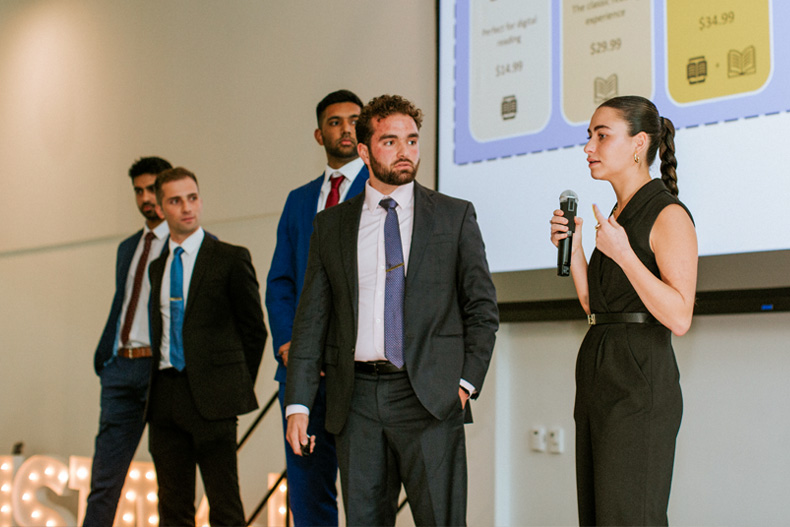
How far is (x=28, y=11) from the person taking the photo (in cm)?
596

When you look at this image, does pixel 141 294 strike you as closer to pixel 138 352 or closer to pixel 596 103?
pixel 138 352

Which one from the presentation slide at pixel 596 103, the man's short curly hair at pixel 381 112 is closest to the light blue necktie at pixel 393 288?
the man's short curly hair at pixel 381 112

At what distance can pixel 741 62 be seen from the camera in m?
2.61

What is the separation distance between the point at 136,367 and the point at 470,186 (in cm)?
158

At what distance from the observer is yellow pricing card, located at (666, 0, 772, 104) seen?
8.48 ft

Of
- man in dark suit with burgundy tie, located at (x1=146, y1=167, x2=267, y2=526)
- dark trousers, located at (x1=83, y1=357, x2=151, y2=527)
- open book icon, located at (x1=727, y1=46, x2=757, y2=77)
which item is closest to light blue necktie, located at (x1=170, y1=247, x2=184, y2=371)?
man in dark suit with burgundy tie, located at (x1=146, y1=167, x2=267, y2=526)

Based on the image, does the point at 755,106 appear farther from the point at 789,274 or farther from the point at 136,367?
the point at 136,367

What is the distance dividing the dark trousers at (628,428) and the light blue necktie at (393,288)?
1.59ft

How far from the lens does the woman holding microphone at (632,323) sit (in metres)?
1.70

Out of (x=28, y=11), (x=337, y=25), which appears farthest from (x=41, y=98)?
(x=337, y=25)

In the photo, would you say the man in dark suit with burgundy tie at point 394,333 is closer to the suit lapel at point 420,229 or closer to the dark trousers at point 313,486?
the suit lapel at point 420,229

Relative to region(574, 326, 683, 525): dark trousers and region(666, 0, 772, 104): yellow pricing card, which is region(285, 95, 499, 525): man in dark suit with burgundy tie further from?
region(666, 0, 772, 104): yellow pricing card

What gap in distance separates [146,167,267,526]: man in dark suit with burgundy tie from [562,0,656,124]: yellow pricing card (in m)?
1.45

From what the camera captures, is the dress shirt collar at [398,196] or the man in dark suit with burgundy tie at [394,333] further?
the dress shirt collar at [398,196]
